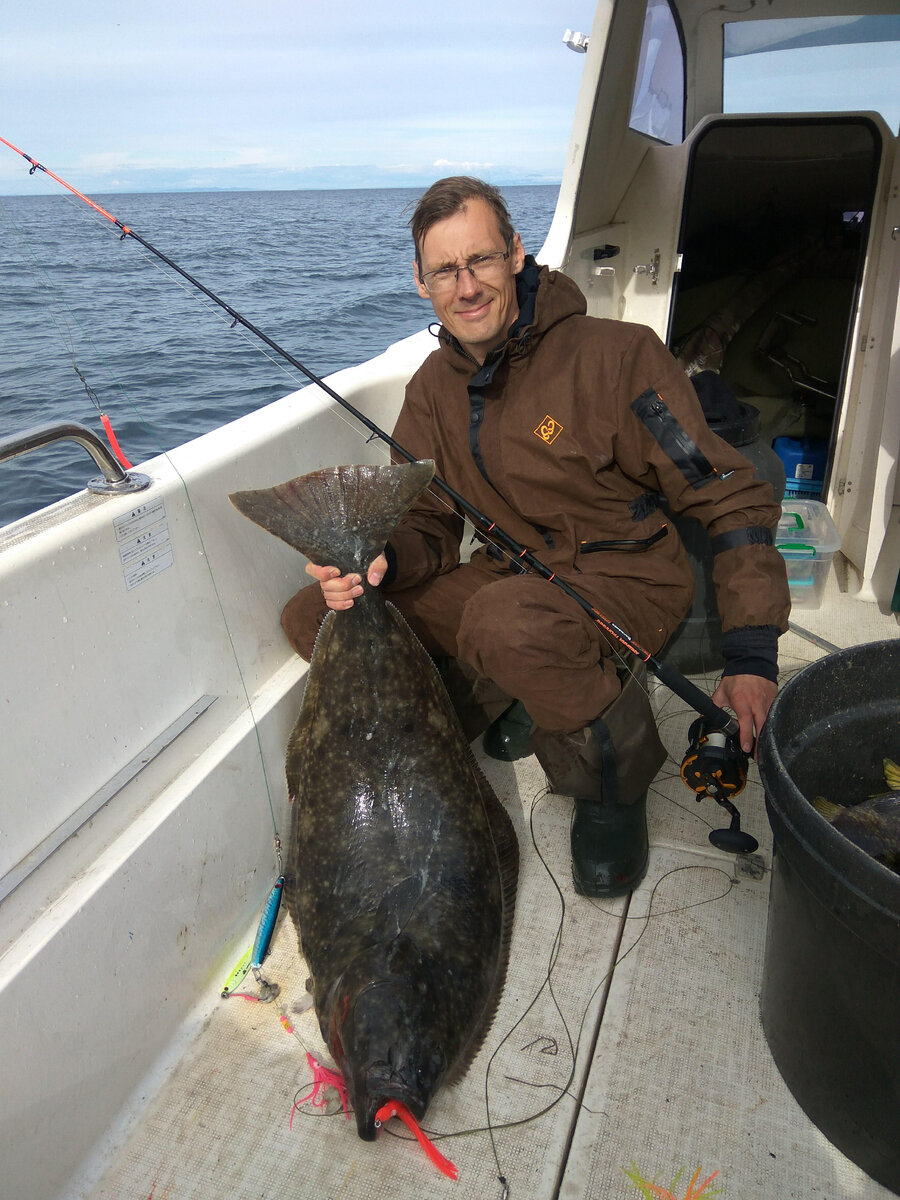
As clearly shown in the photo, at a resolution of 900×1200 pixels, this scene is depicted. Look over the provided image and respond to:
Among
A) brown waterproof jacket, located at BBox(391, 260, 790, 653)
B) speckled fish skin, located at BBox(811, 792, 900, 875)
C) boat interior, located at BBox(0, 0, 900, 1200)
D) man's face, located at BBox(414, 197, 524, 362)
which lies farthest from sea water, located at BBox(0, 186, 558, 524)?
speckled fish skin, located at BBox(811, 792, 900, 875)

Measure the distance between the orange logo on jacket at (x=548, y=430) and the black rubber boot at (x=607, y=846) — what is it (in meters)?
1.13

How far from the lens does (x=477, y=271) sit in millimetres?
2506

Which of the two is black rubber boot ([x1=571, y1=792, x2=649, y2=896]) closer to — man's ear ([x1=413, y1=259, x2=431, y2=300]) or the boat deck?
the boat deck

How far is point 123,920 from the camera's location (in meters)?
→ 1.90

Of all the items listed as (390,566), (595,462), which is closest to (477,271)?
(595,462)

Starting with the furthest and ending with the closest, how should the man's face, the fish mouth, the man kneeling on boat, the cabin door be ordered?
the cabin door
the man's face
the man kneeling on boat
the fish mouth

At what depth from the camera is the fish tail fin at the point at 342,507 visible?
7.13 ft

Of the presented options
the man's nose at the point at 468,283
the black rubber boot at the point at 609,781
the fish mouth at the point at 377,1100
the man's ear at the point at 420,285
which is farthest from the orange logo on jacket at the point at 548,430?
the fish mouth at the point at 377,1100

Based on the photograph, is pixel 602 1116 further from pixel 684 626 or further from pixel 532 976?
pixel 684 626

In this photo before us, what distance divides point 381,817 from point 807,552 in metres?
2.65

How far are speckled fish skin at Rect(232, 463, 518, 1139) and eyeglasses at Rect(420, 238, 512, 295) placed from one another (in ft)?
2.37

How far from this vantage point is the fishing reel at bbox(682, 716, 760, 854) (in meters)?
→ 2.06

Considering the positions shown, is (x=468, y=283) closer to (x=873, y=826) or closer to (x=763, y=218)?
(x=873, y=826)

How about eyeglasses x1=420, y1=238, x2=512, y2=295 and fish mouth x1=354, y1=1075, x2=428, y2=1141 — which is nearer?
fish mouth x1=354, y1=1075, x2=428, y2=1141
